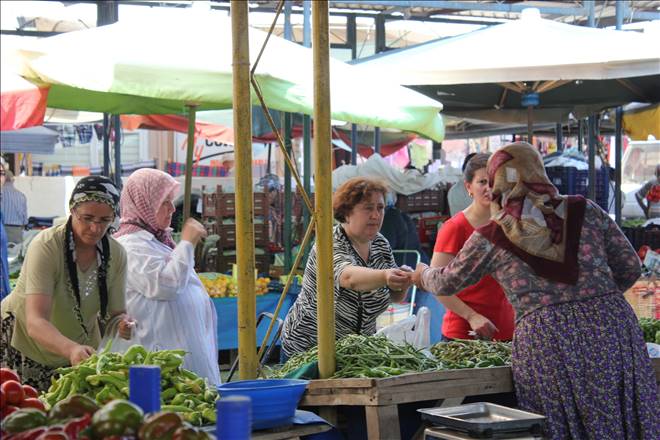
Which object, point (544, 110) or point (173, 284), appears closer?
point (173, 284)

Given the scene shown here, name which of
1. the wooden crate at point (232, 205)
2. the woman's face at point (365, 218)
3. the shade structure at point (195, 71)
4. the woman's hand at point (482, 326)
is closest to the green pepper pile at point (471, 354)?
the woman's hand at point (482, 326)

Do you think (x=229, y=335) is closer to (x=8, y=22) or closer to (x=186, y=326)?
(x=186, y=326)

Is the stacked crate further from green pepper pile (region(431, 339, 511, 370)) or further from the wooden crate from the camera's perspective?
green pepper pile (region(431, 339, 511, 370))

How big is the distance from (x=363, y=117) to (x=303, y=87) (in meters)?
0.61

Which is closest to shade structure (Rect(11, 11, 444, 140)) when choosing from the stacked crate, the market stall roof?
the stacked crate

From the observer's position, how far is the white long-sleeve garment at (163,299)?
15.9 feet

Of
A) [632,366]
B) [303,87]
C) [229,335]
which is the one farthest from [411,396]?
[229,335]

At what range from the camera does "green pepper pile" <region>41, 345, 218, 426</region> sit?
3.43 metres

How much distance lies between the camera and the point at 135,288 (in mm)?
4922

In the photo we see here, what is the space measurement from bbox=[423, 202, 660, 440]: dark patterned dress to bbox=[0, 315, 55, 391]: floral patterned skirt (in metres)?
2.21

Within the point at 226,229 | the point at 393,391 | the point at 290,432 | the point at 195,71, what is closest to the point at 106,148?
the point at 226,229

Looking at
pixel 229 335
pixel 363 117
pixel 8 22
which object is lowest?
pixel 229 335

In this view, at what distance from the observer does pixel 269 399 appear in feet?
11.0

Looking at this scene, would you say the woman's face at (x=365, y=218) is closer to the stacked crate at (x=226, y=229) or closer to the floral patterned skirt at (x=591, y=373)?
the floral patterned skirt at (x=591, y=373)
